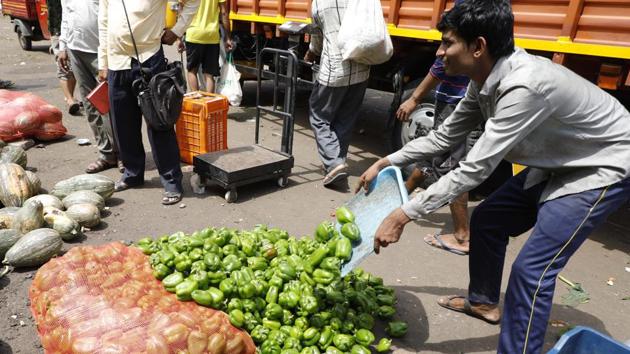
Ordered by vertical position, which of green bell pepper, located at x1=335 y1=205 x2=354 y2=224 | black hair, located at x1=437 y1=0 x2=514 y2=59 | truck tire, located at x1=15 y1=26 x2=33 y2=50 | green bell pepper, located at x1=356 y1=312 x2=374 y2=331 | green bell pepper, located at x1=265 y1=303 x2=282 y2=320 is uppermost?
black hair, located at x1=437 y1=0 x2=514 y2=59

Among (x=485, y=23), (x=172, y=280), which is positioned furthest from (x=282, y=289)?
(x=485, y=23)

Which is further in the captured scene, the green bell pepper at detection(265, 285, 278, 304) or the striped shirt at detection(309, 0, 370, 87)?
the striped shirt at detection(309, 0, 370, 87)

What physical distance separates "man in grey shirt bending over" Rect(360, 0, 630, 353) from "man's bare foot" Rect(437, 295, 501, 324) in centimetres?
75

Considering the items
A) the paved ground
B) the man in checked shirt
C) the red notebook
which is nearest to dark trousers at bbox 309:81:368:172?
the man in checked shirt

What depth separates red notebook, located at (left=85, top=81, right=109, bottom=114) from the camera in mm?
4824

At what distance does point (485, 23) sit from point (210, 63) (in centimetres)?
598

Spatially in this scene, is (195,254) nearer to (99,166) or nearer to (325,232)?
(325,232)

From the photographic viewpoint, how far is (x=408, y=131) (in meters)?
5.79

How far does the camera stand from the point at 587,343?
243 centimetres

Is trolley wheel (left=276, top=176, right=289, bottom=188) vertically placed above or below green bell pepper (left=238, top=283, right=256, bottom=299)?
below

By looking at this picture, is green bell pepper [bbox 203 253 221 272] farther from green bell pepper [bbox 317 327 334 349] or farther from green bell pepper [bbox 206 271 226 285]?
green bell pepper [bbox 317 327 334 349]

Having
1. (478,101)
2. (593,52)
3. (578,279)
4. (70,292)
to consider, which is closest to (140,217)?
(70,292)

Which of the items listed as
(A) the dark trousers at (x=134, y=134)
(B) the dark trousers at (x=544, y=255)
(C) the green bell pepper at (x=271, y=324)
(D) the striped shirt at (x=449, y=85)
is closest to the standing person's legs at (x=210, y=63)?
(A) the dark trousers at (x=134, y=134)

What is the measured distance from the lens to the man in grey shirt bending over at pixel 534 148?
220 cm
